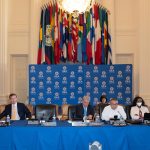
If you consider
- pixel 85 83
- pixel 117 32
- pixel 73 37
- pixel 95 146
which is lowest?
pixel 95 146

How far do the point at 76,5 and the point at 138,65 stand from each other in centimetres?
573

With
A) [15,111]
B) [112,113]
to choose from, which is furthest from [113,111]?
[15,111]

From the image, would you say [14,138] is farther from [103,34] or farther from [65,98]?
[103,34]

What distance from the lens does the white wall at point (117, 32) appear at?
12.6 m

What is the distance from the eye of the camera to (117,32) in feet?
43.0

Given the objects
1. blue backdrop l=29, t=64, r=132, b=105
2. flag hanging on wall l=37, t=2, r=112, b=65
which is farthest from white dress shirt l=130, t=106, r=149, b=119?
flag hanging on wall l=37, t=2, r=112, b=65

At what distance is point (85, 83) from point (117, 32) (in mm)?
2404

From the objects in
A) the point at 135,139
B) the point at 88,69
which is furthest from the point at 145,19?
the point at 135,139

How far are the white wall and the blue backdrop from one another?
85 cm

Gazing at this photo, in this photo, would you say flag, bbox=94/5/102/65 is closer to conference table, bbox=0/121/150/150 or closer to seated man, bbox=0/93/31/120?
seated man, bbox=0/93/31/120

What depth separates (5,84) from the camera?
12.5 meters

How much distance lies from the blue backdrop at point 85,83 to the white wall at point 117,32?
0.85 meters

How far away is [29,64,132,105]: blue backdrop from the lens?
12.1 meters

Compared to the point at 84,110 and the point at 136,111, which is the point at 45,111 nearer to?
the point at 84,110
